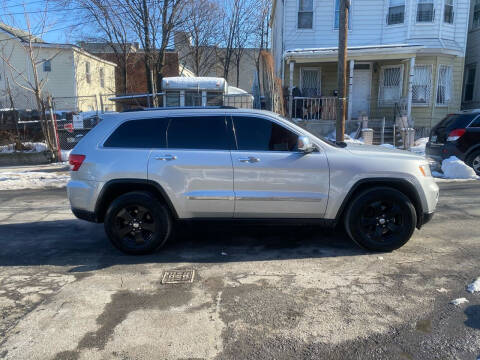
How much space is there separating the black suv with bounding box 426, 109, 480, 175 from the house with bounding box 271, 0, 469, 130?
20.0 feet

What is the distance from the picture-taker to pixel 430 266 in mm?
4090

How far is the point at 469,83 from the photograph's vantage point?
62.8ft

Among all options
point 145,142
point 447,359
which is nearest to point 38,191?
point 145,142

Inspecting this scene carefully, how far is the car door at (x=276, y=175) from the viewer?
4316 millimetres

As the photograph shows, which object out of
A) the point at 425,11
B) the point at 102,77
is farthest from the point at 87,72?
the point at 425,11

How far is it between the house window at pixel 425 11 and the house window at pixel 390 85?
2416mm

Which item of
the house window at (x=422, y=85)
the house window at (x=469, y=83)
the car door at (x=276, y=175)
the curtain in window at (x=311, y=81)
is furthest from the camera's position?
the house window at (x=469, y=83)

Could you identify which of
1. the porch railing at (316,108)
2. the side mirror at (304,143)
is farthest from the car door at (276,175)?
the porch railing at (316,108)

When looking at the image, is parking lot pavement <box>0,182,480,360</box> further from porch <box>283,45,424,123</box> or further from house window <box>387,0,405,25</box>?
house window <box>387,0,405,25</box>

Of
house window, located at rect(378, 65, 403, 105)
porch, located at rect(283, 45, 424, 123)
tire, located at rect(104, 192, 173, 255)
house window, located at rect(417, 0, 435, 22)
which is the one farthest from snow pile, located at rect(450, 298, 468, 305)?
house window, located at rect(417, 0, 435, 22)

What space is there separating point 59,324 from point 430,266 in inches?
153

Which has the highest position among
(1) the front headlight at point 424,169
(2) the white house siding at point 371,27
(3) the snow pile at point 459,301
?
(2) the white house siding at point 371,27

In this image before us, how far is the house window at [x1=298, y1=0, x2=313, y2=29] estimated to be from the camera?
56.2 ft

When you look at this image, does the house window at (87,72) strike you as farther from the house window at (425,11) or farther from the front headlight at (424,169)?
the front headlight at (424,169)
